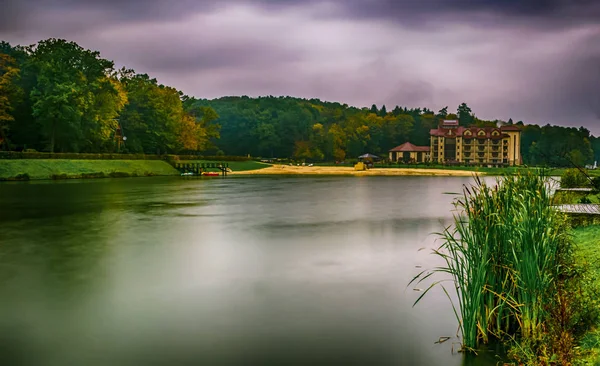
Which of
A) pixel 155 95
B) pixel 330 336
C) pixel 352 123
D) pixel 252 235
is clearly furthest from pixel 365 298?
pixel 352 123

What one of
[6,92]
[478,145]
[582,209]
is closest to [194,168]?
[6,92]

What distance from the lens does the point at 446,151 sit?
130 metres

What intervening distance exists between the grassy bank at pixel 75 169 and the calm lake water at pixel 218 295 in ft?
101

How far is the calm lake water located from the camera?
694cm

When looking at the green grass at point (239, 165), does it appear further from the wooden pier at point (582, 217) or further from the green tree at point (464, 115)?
the green tree at point (464, 115)

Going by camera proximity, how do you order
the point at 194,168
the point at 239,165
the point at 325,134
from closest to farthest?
the point at 194,168 → the point at 239,165 → the point at 325,134

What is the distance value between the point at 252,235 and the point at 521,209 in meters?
10.3

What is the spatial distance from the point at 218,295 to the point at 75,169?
4751 cm

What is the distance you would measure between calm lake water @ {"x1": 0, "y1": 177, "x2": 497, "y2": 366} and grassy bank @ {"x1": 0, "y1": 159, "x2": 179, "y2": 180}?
30.9 metres

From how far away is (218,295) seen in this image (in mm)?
9539

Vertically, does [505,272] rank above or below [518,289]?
above

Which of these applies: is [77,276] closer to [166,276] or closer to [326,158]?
[166,276]

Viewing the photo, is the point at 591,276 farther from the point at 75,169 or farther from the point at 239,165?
the point at 239,165

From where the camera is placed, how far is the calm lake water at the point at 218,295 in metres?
6.94
